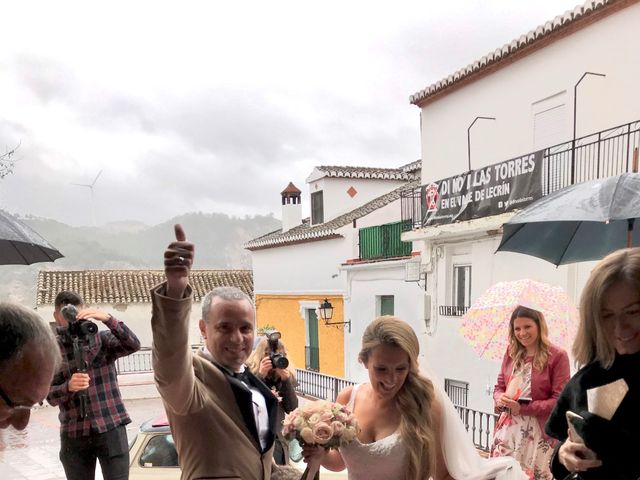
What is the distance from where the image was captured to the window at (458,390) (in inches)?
344

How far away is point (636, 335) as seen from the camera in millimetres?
1267

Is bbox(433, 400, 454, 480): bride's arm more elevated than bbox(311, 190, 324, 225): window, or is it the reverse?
bbox(311, 190, 324, 225): window

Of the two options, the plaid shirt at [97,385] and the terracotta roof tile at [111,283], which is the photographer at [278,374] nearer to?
the plaid shirt at [97,385]

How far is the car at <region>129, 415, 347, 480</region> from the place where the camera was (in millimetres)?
Result: 3592

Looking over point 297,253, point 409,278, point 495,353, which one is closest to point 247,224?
point 297,253

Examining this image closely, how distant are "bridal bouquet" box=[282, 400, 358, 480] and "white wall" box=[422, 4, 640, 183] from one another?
6.63 m

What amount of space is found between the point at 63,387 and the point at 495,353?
2927 mm

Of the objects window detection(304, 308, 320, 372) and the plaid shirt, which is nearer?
the plaid shirt

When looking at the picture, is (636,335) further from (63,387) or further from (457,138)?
(457,138)

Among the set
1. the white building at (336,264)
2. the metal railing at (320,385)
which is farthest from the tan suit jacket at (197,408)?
the metal railing at (320,385)

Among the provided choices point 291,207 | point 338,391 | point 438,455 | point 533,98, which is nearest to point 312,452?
point 438,455

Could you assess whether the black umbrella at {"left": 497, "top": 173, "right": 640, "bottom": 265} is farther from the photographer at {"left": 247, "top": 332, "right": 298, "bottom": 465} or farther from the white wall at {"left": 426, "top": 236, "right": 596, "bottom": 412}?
the white wall at {"left": 426, "top": 236, "right": 596, "bottom": 412}

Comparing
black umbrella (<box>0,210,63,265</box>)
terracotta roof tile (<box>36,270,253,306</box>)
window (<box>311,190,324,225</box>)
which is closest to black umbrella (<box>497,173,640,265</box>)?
black umbrella (<box>0,210,63,265</box>)

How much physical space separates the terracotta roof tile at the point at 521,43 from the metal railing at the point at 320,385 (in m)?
7.07
